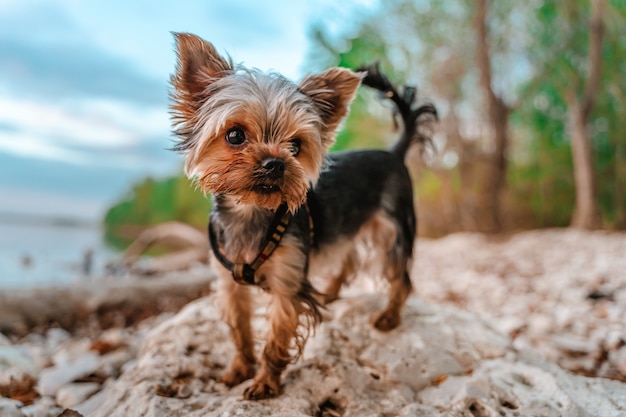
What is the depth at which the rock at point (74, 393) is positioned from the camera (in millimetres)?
3686

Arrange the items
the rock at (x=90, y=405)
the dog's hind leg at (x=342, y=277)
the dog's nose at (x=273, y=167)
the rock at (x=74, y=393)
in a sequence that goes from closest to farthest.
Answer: the dog's nose at (x=273, y=167) → the rock at (x=90, y=405) → the rock at (x=74, y=393) → the dog's hind leg at (x=342, y=277)

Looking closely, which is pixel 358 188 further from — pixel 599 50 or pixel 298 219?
pixel 599 50

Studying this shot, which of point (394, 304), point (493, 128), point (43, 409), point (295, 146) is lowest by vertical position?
point (43, 409)

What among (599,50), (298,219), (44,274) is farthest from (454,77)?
(298,219)

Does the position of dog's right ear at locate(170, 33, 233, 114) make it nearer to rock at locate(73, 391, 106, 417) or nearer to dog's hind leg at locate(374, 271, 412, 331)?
rock at locate(73, 391, 106, 417)

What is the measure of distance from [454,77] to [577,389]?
13.9m

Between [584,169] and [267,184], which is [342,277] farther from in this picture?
[584,169]

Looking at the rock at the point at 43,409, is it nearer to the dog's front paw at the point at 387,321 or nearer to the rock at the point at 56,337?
the rock at the point at 56,337

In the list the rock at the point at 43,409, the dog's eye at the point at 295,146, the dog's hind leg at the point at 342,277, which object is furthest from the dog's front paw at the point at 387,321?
the rock at the point at 43,409

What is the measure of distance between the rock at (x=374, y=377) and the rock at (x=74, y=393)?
0.25 m

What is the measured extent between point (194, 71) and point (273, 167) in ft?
3.05

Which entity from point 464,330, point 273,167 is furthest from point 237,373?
point 464,330

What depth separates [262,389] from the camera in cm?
314

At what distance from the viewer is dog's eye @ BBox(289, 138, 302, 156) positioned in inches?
121
